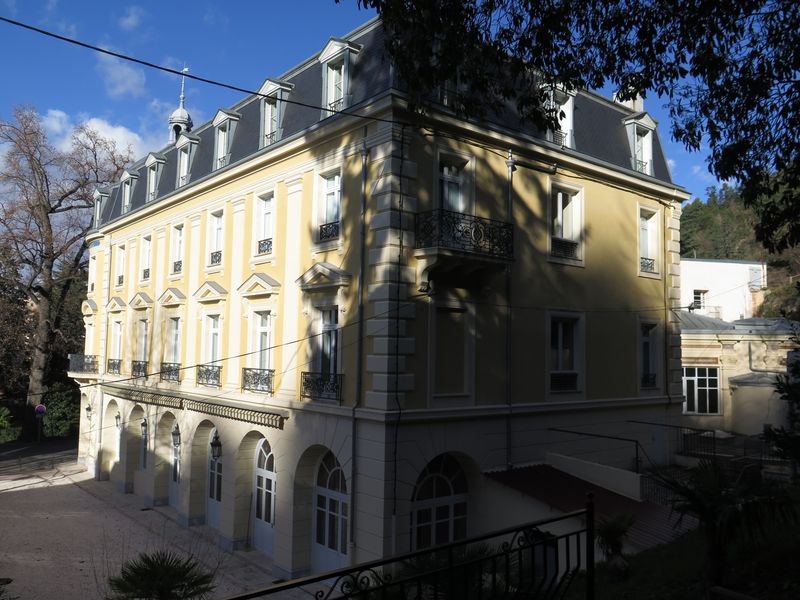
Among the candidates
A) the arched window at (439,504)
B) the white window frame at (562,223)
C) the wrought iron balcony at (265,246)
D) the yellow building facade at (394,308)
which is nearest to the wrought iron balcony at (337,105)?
the yellow building facade at (394,308)

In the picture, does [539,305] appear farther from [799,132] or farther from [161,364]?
[161,364]

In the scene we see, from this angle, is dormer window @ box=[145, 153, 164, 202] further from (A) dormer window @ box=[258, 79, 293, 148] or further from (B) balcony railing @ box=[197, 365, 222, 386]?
(A) dormer window @ box=[258, 79, 293, 148]

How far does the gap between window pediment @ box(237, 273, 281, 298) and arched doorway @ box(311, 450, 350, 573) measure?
14.4ft

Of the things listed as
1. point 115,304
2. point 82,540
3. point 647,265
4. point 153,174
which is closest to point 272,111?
point 153,174

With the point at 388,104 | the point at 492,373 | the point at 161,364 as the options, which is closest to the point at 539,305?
the point at 492,373

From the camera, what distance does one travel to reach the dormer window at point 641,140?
64.2ft

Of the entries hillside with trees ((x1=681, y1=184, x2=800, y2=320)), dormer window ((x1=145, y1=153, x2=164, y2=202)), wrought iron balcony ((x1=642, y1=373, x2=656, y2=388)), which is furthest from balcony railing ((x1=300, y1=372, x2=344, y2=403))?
hillside with trees ((x1=681, y1=184, x2=800, y2=320))

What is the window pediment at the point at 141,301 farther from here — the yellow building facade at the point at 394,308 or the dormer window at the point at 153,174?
the dormer window at the point at 153,174

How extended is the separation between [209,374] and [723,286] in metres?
32.6

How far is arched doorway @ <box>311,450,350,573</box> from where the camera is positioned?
15.1 metres

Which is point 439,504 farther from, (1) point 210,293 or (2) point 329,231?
(1) point 210,293

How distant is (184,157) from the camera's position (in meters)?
22.7

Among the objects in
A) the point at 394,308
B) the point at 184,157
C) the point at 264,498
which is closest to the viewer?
the point at 394,308

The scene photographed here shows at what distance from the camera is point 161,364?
2248 centimetres
